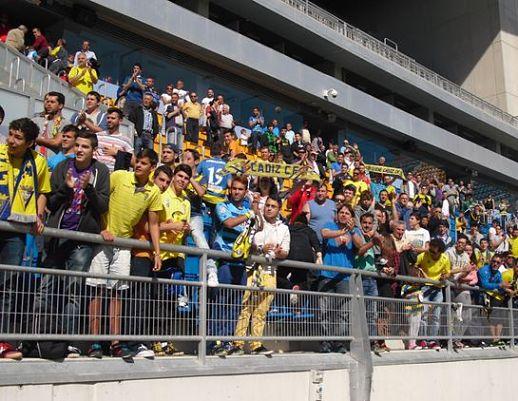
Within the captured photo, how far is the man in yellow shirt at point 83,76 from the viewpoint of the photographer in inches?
550

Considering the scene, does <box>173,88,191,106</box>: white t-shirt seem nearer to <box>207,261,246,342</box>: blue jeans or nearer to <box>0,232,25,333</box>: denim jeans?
<box>207,261,246,342</box>: blue jeans

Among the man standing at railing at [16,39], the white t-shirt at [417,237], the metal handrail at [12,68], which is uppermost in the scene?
the man standing at railing at [16,39]

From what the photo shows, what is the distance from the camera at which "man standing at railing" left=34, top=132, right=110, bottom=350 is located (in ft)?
17.4

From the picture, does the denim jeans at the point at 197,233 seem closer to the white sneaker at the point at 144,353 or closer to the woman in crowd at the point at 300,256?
the woman in crowd at the point at 300,256

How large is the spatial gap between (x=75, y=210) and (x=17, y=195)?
586 mm

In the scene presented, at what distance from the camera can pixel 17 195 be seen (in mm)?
5145

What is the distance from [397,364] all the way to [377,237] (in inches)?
61.9

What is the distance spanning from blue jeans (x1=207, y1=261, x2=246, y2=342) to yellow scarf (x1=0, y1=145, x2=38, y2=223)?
1.94 meters

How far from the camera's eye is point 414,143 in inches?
1233

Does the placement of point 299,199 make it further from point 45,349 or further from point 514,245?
point 514,245

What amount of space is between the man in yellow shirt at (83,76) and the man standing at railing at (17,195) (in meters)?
8.97

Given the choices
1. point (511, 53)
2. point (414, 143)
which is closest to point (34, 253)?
point (414, 143)

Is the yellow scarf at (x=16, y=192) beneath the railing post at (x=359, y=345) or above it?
above

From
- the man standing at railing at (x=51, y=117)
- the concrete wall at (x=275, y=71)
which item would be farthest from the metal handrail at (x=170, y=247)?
the concrete wall at (x=275, y=71)
